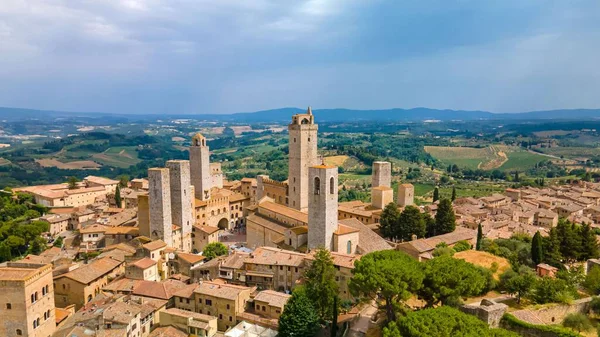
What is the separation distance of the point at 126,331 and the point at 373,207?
31738 mm

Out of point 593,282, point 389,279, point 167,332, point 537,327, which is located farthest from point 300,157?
point 537,327

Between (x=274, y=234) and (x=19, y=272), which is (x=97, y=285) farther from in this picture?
(x=274, y=234)

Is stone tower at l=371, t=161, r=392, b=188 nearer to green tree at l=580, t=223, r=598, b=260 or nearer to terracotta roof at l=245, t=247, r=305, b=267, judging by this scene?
terracotta roof at l=245, t=247, r=305, b=267

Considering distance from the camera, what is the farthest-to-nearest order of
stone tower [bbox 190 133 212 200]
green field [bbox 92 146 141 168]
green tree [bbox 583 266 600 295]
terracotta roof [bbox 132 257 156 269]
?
1. green field [bbox 92 146 141 168]
2. stone tower [bbox 190 133 212 200]
3. terracotta roof [bbox 132 257 156 269]
4. green tree [bbox 583 266 600 295]

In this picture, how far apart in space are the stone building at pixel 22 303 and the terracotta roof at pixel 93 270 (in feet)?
17.2

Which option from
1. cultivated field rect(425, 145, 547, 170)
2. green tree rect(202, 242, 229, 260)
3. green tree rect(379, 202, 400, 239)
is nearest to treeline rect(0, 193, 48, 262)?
green tree rect(202, 242, 229, 260)

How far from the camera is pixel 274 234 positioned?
40.8 m

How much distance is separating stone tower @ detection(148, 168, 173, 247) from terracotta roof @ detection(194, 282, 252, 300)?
12393mm

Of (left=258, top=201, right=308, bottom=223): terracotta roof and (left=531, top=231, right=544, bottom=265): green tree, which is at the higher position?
(left=258, top=201, right=308, bottom=223): terracotta roof

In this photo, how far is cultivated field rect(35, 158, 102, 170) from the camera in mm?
148712

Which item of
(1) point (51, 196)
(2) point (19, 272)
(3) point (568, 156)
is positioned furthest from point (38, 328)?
(3) point (568, 156)

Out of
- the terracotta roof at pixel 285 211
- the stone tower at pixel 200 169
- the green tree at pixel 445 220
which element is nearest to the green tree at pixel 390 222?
the green tree at pixel 445 220

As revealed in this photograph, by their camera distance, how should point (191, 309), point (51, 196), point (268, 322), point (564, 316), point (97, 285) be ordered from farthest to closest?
point (51, 196)
point (97, 285)
point (191, 309)
point (268, 322)
point (564, 316)

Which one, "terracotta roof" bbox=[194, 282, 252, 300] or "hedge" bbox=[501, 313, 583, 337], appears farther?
"terracotta roof" bbox=[194, 282, 252, 300]
